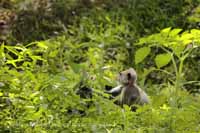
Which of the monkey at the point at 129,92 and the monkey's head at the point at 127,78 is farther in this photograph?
the monkey's head at the point at 127,78

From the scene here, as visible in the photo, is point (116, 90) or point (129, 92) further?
point (116, 90)

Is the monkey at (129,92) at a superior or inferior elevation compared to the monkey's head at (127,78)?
inferior

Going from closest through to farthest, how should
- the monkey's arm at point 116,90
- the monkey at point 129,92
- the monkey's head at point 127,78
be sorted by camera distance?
the monkey at point 129,92 → the monkey's arm at point 116,90 → the monkey's head at point 127,78

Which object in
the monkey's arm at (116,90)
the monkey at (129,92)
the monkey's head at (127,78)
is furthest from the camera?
the monkey's head at (127,78)

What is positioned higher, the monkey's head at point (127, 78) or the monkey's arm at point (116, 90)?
the monkey's head at point (127, 78)

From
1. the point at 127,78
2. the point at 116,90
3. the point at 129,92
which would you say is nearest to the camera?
the point at 129,92

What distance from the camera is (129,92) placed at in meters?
3.82

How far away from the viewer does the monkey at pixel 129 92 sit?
12.0 feet

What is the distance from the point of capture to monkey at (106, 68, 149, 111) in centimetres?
367

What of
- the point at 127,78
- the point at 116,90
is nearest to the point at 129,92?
the point at 116,90

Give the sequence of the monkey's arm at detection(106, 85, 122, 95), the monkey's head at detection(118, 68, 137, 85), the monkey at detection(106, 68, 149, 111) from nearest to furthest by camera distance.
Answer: the monkey at detection(106, 68, 149, 111), the monkey's arm at detection(106, 85, 122, 95), the monkey's head at detection(118, 68, 137, 85)

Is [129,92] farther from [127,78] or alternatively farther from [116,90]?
[127,78]

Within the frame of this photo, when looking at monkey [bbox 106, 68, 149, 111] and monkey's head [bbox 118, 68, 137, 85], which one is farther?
monkey's head [bbox 118, 68, 137, 85]

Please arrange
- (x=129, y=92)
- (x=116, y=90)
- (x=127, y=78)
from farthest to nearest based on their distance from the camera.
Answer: (x=127, y=78)
(x=116, y=90)
(x=129, y=92)
